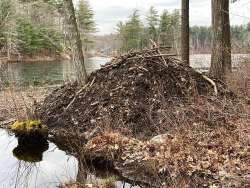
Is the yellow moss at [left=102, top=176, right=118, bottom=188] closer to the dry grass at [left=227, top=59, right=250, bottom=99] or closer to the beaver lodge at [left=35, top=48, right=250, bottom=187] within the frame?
the beaver lodge at [left=35, top=48, right=250, bottom=187]

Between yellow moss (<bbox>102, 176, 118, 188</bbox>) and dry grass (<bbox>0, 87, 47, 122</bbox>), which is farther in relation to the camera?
dry grass (<bbox>0, 87, 47, 122</bbox>)

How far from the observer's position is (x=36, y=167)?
28.2ft

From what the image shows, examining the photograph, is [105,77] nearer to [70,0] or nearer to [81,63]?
[81,63]

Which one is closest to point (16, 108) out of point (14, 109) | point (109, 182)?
point (14, 109)

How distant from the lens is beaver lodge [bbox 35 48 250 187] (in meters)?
7.40

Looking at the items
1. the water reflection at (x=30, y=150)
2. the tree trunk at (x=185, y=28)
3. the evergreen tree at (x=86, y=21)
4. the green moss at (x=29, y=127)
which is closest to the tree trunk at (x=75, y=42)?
the green moss at (x=29, y=127)

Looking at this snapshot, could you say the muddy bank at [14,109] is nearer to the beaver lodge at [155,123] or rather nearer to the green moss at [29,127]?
the green moss at [29,127]

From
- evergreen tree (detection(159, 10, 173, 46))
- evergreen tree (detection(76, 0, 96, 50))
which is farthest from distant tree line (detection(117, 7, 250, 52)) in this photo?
evergreen tree (detection(76, 0, 96, 50))

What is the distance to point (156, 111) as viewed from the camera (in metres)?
9.96

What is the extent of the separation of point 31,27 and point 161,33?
36.9m

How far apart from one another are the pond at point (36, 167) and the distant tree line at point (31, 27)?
66.9 ft

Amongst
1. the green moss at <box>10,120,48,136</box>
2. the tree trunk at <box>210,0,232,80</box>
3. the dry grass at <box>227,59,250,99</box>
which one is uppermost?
the tree trunk at <box>210,0,232,80</box>

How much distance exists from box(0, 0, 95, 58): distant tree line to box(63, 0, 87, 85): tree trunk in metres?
17.1

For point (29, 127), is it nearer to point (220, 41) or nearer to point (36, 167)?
point (36, 167)
